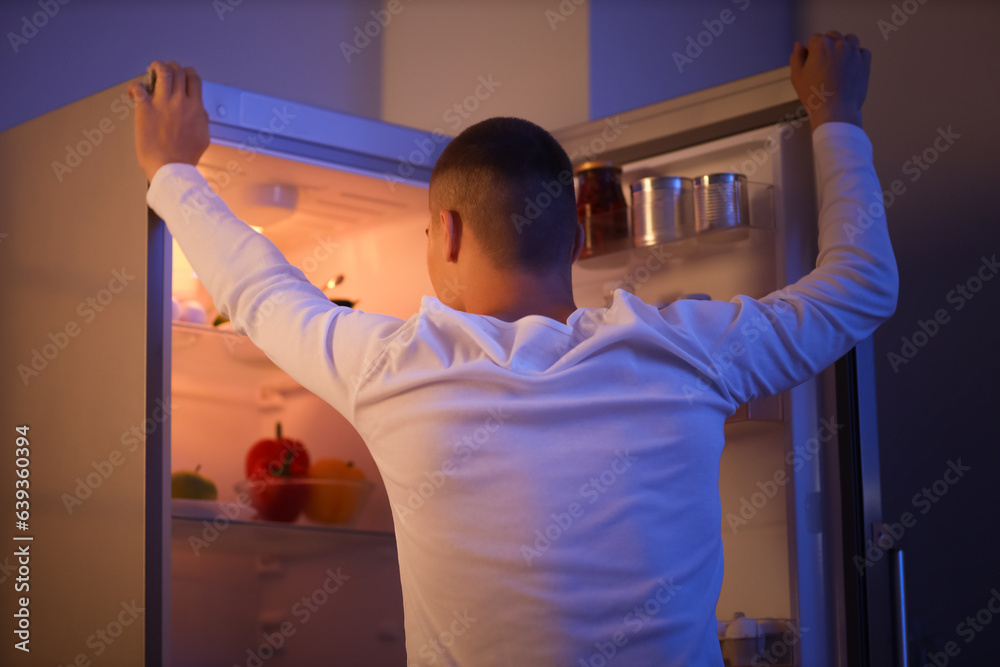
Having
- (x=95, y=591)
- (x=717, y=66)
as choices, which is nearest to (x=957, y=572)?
(x=717, y=66)

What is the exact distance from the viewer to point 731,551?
1.49m

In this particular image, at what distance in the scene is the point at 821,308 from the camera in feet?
3.53

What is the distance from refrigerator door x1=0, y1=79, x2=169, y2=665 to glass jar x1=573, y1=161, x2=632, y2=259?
Answer: 0.62 m

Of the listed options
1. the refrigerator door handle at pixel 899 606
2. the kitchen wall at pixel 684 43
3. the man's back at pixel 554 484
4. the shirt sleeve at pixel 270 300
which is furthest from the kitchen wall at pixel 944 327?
the shirt sleeve at pixel 270 300

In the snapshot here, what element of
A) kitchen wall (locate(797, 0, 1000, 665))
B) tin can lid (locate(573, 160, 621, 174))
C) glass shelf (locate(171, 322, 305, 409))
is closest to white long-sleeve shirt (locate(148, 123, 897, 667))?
tin can lid (locate(573, 160, 621, 174))

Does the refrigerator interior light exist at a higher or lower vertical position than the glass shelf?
higher

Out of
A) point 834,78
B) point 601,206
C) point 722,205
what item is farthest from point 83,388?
point 834,78

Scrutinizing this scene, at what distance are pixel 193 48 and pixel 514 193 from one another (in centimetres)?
138

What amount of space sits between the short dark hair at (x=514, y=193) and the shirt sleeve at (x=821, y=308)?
16cm

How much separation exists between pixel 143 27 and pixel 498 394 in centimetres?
155

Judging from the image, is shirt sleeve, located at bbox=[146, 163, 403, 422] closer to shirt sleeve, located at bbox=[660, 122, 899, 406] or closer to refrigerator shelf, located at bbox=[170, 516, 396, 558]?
shirt sleeve, located at bbox=[660, 122, 899, 406]

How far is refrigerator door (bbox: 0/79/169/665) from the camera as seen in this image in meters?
1.28

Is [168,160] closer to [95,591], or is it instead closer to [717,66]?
[95,591]

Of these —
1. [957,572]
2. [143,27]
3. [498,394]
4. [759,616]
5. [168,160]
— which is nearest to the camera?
[498,394]
